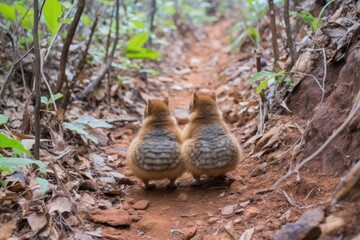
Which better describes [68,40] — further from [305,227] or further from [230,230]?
[305,227]

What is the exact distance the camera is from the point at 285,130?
193 inches

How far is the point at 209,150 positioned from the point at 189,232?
39.1 inches

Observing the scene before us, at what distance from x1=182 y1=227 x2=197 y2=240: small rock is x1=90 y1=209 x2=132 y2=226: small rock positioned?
54 cm

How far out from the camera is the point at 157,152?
4520 millimetres

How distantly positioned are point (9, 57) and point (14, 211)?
410 centimetres

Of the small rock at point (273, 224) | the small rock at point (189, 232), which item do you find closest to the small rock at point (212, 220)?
the small rock at point (189, 232)

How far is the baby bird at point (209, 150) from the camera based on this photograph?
14.7 ft

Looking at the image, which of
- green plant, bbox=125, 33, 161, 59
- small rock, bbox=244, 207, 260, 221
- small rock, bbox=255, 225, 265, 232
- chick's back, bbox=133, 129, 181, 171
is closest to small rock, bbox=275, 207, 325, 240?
small rock, bbox=255, 225, 265, 232

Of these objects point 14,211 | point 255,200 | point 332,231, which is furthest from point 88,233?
point 332,231

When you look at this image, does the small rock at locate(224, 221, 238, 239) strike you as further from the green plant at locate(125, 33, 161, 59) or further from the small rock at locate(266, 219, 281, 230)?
the green plant at locate(125, 33, 161, 59)

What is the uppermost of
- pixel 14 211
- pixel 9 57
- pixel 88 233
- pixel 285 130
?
pixel 9 57

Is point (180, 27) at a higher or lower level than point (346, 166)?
higher

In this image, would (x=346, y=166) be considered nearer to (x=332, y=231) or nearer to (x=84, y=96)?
(x=332, y=231)

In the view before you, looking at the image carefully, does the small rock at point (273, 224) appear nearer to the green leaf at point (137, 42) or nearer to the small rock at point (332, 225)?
the small rock at point (332, 225)
